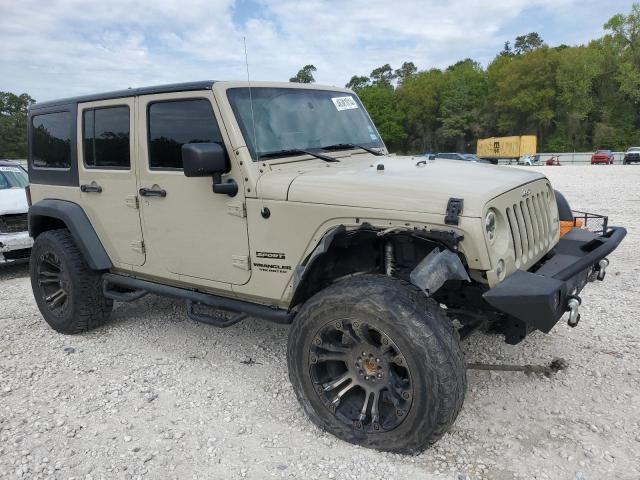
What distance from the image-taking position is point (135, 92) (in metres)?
3.99

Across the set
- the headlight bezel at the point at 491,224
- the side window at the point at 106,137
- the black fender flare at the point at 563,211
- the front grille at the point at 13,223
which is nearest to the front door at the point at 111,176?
the side window at the point at 106,137

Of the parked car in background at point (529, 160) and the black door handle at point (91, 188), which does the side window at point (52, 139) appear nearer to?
the black door handle at point (91, 188)

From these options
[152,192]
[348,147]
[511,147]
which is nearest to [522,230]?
[348,147]

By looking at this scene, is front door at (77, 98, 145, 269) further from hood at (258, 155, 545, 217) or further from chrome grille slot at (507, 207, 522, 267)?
chrome grille slot at (507, 207, 522, 267)

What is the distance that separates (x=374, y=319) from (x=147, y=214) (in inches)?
82.4

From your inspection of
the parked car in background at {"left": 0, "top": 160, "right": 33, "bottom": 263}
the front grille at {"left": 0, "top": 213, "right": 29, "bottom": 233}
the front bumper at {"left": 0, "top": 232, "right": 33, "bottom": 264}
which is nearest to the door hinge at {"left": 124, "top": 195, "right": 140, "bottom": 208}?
the front bumper at {"left": 0, "top": 232, "right": 33, "bottom": 264}

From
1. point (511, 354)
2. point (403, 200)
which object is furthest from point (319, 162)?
point (511, 354)

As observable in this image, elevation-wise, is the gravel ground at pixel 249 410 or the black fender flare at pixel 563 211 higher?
the black fender flare at pixel 563 211

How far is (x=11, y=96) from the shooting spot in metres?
58.9

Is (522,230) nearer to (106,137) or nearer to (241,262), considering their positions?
(241,262)

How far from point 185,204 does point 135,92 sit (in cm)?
106

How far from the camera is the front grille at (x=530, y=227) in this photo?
2965 millimetres

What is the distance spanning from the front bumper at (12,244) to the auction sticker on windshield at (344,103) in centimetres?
516

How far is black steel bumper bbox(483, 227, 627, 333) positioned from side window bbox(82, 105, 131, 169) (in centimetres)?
298
